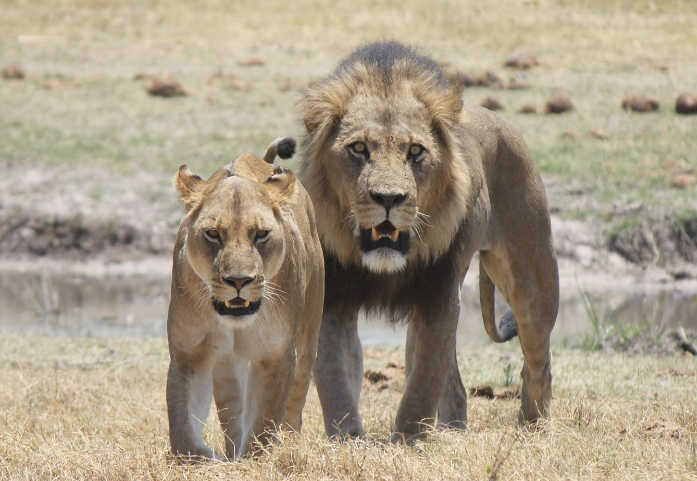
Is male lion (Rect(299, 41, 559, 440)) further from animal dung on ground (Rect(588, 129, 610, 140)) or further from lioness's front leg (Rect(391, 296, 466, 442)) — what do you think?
animal dung on ground (Rect(588, 129, 610, 140))

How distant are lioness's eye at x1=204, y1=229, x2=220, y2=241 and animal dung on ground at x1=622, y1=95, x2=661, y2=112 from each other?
12.8m

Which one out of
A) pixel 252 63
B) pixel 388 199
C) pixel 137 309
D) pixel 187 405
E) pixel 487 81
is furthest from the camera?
pixel 252 63

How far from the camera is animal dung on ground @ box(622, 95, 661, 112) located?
15180 millimetres

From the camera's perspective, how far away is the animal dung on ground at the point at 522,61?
64.1ft

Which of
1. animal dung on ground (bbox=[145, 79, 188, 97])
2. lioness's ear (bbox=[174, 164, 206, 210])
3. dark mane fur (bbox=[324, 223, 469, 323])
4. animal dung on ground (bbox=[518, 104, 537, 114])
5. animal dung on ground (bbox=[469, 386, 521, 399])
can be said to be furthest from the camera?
animal dung on ground (bbox=[145, 79, 188, 97])

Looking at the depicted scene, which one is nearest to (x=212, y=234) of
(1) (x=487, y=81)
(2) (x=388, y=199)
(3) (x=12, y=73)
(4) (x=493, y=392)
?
(2) (x=388, y=199)

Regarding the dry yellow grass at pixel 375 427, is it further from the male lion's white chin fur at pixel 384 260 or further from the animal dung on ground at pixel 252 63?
the animal dung on ground at pixel 252 63

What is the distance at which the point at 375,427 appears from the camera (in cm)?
510

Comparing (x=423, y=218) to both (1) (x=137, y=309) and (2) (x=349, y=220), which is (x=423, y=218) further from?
(1) (x=137, y=309)

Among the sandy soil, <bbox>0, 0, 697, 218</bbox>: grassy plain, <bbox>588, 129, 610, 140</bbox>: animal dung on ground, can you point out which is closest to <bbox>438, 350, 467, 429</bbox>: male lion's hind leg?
<bbox>0, 0, 697, 218</bbox>: grassy plain

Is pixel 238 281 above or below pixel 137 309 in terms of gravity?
above

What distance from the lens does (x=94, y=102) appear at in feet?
53.6

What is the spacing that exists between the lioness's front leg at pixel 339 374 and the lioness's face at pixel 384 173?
0.44 m

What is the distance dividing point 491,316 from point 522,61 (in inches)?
572
